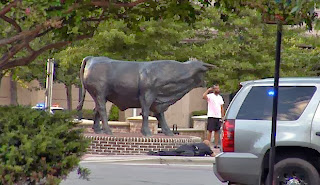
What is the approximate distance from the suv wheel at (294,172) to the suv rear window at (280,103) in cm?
56

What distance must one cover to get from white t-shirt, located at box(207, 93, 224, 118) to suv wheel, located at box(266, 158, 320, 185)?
12.8m

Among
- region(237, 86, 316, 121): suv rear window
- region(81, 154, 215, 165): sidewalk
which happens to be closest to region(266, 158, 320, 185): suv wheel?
region(237, 86, 316, 121): suv rear window

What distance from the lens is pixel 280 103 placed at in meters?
11.6

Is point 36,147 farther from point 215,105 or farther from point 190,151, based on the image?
point 215,105

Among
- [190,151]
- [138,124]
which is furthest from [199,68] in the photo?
[138,124]

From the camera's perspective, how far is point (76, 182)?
1498 centimetres

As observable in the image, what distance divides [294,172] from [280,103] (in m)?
0.91

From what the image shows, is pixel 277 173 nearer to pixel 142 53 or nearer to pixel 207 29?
pixel 142 53

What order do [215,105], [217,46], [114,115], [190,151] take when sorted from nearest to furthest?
[190,151] → [215,105] → [217,46] → [114,115]

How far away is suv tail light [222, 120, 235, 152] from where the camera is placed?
1159cm

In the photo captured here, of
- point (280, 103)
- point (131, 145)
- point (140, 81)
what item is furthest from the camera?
point (131, 145)

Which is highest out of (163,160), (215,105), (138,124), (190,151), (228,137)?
(215,105)

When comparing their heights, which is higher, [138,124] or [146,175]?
[138,124]

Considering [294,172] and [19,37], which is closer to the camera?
[19,37]
